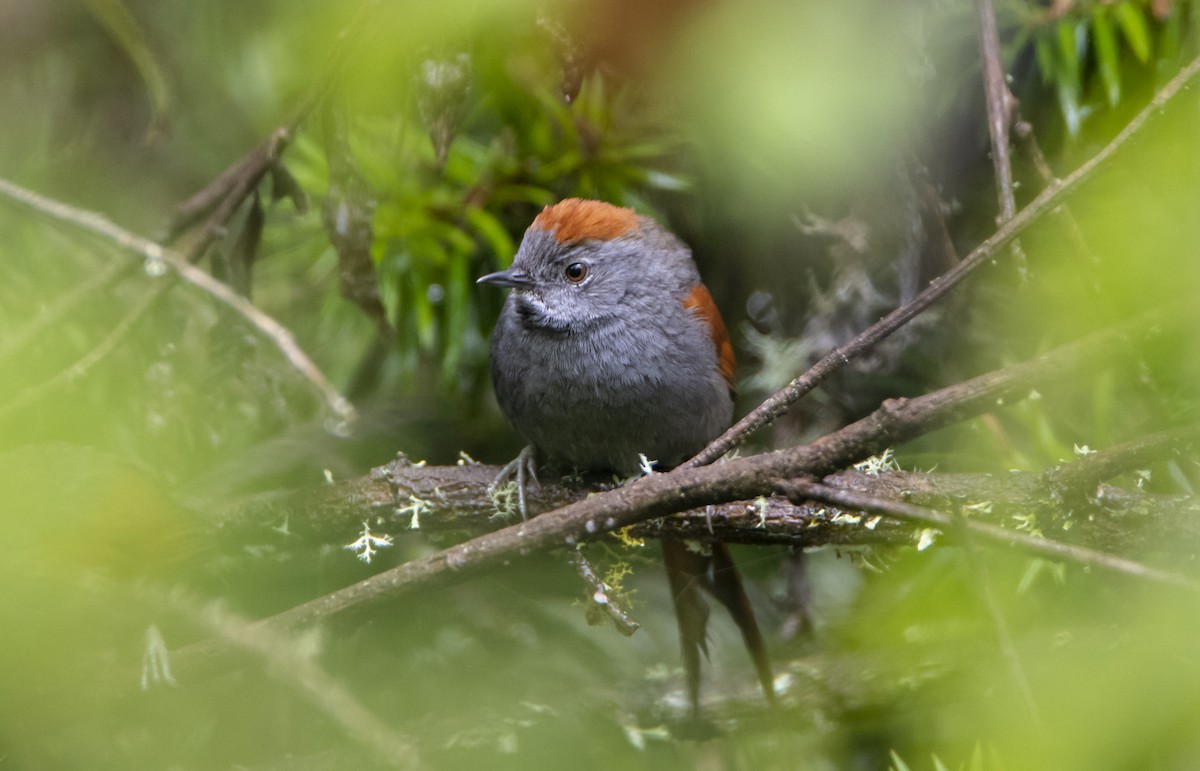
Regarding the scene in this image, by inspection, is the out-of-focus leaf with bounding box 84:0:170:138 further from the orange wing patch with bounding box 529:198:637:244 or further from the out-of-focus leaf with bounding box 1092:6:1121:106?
the out-of-focus leaf with bounding box 1092:6:1121:106

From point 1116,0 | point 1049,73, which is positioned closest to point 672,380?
point 1049,73

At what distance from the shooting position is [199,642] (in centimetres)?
237

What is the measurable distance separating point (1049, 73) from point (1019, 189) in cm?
38

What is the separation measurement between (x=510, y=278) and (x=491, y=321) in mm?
538

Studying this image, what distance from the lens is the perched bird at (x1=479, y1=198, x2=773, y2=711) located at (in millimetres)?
3148

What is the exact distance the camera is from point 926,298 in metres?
1.76

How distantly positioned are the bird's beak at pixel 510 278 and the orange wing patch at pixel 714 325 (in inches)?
22.1

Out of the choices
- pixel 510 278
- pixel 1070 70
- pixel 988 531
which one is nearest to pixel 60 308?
pixel 510 278

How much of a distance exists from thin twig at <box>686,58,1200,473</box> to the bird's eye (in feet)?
5.45

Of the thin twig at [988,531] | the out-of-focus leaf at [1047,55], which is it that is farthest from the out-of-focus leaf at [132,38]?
the out-of-focus leaf at [1047,55]

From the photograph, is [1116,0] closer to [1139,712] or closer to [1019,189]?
[1019,189]

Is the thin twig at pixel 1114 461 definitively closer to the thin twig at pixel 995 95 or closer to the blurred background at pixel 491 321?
the blurred background at pixel 491 321

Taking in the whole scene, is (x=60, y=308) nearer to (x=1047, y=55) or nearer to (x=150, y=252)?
(x=150, y=252)

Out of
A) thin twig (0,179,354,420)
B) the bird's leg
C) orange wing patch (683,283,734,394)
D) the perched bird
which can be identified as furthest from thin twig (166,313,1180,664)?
orange wing patch (683,283,734,394)
